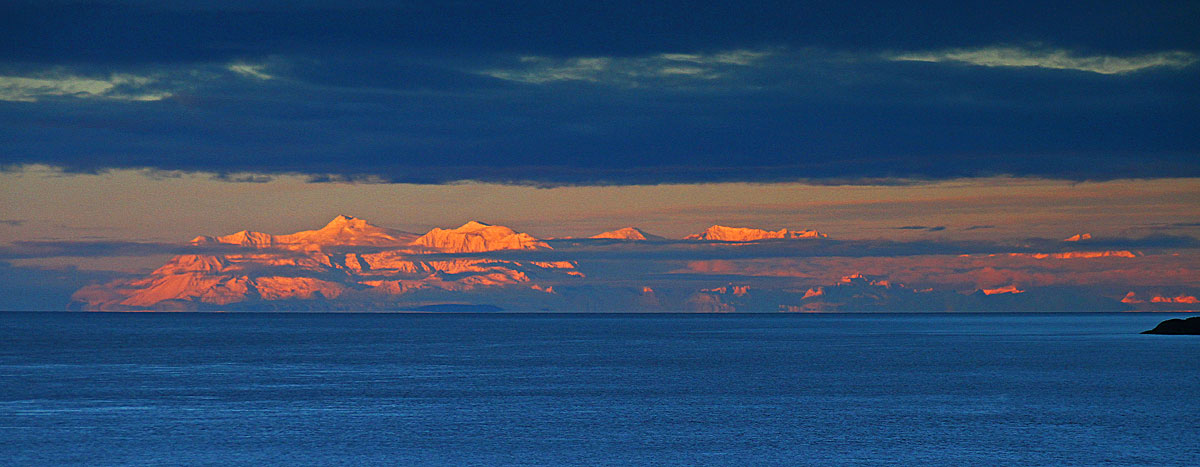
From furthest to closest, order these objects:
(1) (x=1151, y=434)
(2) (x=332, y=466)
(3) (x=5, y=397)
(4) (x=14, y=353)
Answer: (4) (x=14, y=353) → (3) (x=5, y=397) → (1) (x=1151, y=434) → (2) (x=332, y=466)

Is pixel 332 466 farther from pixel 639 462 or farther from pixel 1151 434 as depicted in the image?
pixel 1151 434

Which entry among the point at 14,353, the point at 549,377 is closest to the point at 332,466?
the point at 549,377

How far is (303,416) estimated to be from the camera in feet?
192

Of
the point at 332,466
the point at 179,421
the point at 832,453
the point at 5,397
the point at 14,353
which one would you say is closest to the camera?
the point at 332,466

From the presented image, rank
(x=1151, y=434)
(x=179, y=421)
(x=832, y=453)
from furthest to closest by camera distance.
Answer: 1. (x=179, y=421)
2. (x=1151, y=434)
3. (x=832, y=453)

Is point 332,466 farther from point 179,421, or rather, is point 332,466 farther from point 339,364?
point 339,364

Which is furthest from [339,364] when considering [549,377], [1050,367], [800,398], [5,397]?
[1050,367]

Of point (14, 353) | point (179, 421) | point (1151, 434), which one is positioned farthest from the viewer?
point (14, 353)

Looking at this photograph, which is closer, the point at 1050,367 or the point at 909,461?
the point at 909,461

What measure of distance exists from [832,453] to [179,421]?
28720 millimetres

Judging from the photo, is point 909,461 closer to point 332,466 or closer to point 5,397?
point 332,466

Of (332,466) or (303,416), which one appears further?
(303,416)

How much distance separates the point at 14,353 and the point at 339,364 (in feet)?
142

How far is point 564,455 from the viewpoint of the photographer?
1774 inches
